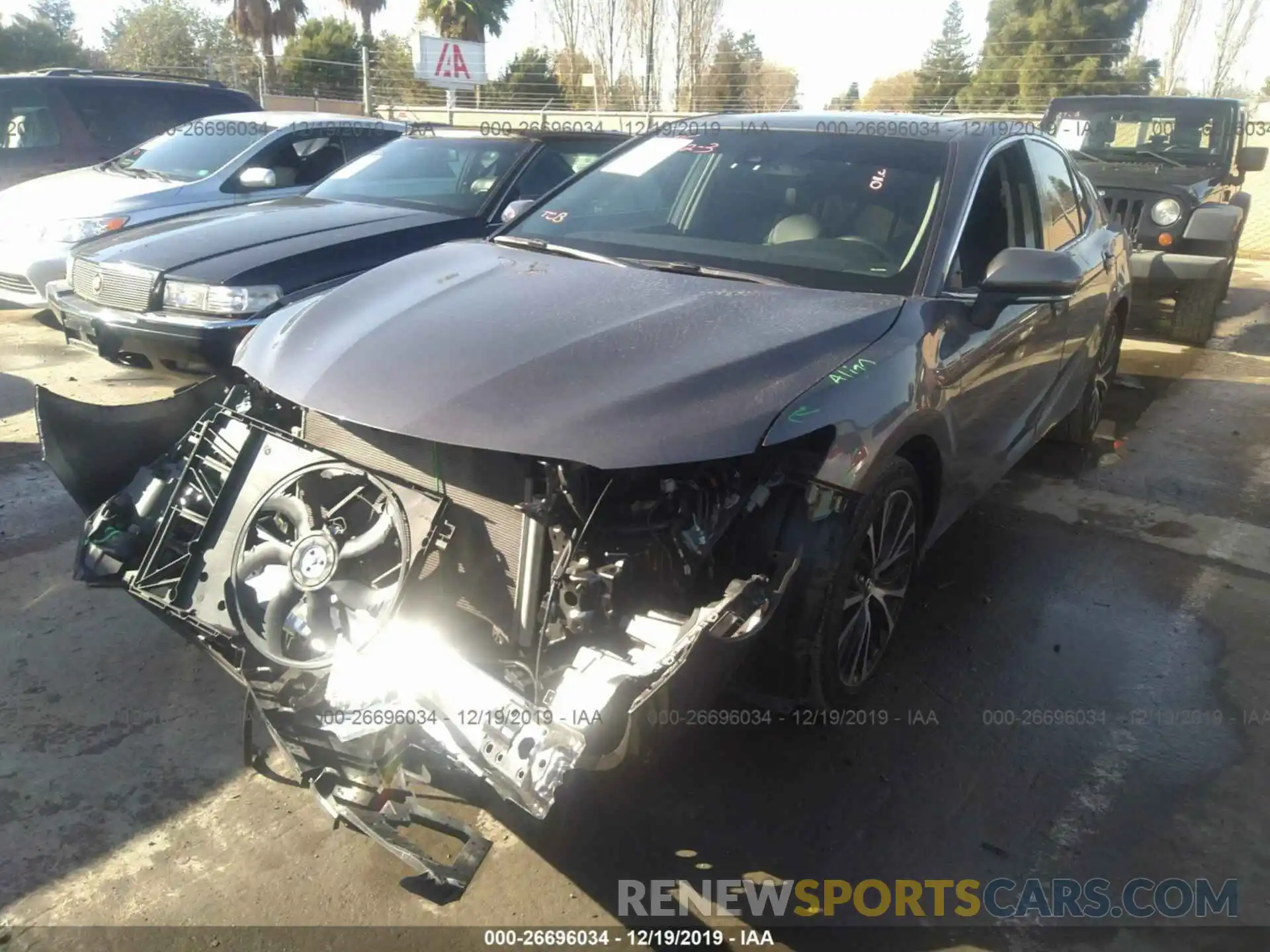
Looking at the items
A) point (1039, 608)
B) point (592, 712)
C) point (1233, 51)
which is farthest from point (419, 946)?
point (1233, 51)

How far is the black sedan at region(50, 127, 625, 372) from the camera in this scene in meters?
4.95

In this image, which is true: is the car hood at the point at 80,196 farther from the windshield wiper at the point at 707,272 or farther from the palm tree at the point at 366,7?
the palm tree at the point at 366,7

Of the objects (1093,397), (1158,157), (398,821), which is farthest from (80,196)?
A: (1158,157)

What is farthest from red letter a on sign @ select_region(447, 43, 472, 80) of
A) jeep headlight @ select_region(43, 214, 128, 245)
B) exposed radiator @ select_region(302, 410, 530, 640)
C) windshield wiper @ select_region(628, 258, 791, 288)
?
exposed radiator @ select_region(302, 410, 530, 640)

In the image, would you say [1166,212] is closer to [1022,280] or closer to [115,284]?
[1022,280]

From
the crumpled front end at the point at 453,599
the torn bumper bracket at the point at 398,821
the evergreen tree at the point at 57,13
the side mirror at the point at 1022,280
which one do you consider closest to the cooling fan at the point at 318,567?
the crumpled front end at the point at 453,599

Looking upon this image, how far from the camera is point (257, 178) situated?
698cm

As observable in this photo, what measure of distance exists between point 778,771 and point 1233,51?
34918mm

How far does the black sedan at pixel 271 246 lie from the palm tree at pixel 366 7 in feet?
92.5

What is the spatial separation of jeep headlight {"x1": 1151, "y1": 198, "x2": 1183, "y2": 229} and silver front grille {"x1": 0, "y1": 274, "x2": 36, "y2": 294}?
8.69 meters

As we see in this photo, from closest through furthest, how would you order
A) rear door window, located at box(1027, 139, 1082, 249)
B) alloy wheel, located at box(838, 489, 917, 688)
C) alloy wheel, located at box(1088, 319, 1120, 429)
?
alloy wheel, located at box(838, 489, 917, 688), rear door window, located at box(1027, 139, 1082, 249), alloy wheel, located at box(1088, 319, 1120, 429)

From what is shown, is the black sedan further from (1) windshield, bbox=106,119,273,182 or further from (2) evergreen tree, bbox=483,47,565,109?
(2) evergreen tree, bbox=483,47,565,109

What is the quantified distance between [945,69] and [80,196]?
4018 centimetres

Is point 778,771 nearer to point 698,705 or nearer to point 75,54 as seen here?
point 698,705
